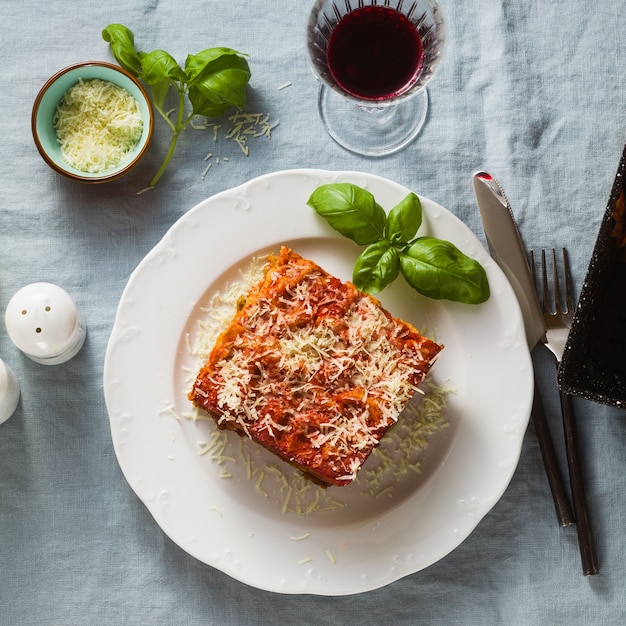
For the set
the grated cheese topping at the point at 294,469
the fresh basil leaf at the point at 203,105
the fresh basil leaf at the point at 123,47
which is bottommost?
the grated cheese topping at the point at 294,469

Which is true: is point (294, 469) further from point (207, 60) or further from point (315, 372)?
point (207, 60)

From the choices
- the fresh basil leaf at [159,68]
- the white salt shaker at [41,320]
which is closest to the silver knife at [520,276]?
the fresh basil leaf at [159,68]

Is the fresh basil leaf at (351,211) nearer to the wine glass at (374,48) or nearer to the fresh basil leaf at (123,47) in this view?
the wine glass at (374,48)

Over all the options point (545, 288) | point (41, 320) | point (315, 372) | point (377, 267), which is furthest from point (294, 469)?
point (545, 288)

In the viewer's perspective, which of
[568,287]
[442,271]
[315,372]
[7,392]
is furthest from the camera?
[568,287]

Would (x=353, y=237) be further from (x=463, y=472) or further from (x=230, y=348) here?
(x=463, y=472)

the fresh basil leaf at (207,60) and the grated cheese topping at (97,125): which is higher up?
the fresh basil leaf at (207,60)

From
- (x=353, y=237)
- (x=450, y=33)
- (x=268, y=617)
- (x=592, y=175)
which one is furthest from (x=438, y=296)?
(x=268, y=617)
